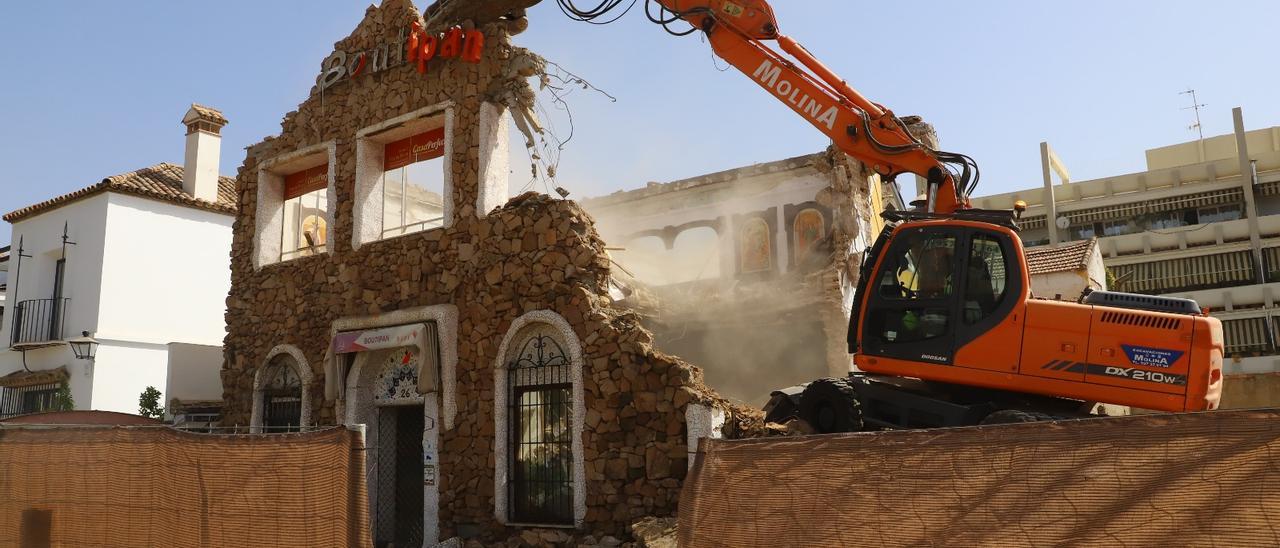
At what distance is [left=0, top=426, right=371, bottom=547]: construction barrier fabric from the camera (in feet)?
19.1

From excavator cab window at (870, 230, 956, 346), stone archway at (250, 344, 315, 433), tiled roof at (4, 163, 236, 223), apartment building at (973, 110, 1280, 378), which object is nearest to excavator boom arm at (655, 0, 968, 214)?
excavator cab window at (870, 230, 956, 346)

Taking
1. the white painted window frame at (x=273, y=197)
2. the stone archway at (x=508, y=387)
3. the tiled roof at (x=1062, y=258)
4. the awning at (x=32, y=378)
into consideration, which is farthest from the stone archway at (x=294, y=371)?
the tiled roof at (x=1062, y=258)

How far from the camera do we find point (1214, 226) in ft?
131

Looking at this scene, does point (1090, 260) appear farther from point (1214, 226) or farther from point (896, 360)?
point (1214, 226)

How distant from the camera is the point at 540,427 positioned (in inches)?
467

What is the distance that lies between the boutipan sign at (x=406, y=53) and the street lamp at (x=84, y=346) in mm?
11304

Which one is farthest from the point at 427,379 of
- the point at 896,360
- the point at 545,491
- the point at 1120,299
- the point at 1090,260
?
the point at 1090,260

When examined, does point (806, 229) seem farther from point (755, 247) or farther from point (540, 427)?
point (540, 427)

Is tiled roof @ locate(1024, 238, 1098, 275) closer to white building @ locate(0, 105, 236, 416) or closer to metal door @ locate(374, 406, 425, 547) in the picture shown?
metal door @ locate(374, 406, 425, 547)

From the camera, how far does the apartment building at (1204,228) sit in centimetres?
3834

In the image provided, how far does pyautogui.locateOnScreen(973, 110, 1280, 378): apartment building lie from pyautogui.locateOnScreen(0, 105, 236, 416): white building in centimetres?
3263

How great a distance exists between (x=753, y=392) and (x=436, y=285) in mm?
8581

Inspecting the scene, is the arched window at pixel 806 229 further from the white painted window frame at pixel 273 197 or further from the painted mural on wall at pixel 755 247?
the white painted window frame at pixel 273 197

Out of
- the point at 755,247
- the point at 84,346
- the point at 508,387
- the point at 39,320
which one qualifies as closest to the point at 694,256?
the point at 755,247
